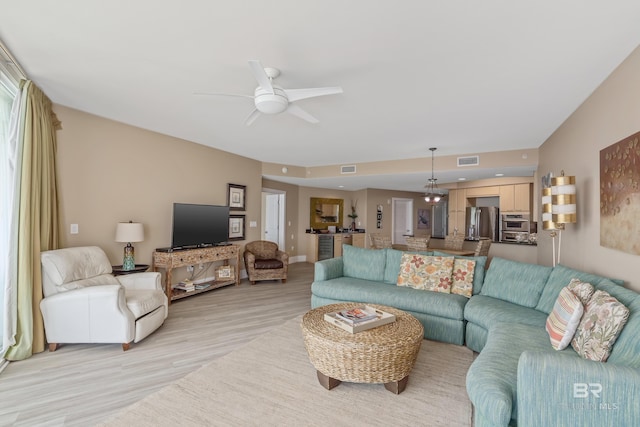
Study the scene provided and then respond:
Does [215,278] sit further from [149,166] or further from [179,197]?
[149,166]

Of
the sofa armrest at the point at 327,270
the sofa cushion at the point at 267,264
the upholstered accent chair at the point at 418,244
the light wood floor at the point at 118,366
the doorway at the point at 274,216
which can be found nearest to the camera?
the light wood floor at the point at 118,366

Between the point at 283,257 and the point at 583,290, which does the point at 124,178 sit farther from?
the point at 583,290

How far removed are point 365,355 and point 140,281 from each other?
2.94 m

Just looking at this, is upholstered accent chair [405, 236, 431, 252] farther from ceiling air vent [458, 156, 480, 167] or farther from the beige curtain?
the beige curtain

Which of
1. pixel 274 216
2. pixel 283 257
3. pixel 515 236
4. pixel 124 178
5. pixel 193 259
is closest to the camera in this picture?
pixel 124 178

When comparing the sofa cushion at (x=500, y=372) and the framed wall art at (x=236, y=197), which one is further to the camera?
the framed wall art at (x=236, y=197)

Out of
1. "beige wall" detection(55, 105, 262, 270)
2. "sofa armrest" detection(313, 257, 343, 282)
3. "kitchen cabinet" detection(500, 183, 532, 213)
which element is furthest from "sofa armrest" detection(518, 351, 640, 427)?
"kitchen cabinet" detection(500, 183, 532, 213)

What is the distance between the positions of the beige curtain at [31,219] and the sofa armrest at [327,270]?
117 inches

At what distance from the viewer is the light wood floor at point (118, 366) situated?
7.00 feet

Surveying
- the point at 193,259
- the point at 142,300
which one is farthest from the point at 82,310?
the point at 193,259

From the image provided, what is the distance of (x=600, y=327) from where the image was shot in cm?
183

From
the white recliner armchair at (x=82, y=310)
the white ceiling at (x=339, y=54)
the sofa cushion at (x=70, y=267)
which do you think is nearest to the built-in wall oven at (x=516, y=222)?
the white ceiling at (x=339, y=54)

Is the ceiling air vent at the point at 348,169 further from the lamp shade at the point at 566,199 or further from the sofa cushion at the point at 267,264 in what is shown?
the lamp shade at the point at 566,199

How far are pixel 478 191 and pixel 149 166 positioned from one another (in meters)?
7.50
